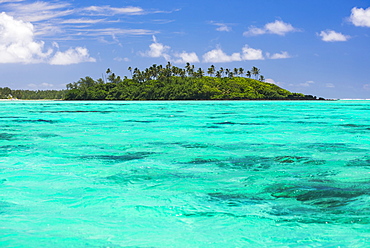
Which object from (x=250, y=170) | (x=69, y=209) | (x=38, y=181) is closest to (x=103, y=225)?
(x=69, y=209)

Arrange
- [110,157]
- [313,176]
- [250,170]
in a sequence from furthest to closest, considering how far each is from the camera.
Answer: [110,157], [250,170], [313,176]

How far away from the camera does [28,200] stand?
31.4 ft

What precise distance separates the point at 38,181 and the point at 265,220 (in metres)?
6.60

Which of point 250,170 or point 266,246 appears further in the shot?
point 250,170

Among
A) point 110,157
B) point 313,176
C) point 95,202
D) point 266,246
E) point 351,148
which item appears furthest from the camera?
point 351,148

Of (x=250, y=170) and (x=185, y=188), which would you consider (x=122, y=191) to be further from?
(x=250, y=170)

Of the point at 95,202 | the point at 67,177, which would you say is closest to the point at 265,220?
the point at 95,202

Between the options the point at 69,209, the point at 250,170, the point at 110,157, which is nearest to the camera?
the point at 69,209

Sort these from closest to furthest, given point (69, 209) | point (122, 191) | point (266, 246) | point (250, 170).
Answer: point (266, 246), point (69, 209), point (122, 191), point (250, 170)

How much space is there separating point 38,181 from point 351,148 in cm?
1268

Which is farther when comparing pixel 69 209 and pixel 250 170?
pixel 250 170

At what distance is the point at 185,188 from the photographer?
10.4 metres

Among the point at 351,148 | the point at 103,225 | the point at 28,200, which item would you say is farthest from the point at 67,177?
the point at 351,148

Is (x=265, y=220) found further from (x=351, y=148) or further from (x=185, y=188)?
(x=351, y=148)
